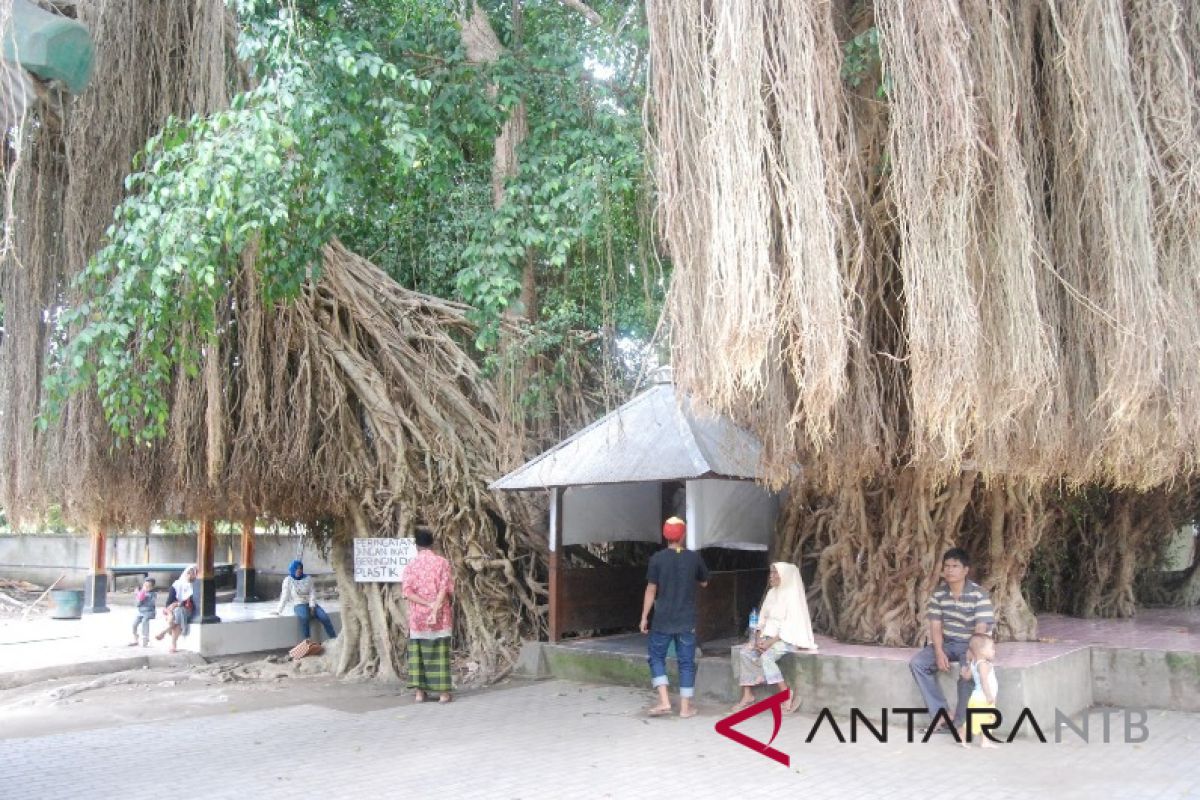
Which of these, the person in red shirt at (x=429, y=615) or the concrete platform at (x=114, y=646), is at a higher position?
the person in red shirt at (x=429, y=615)

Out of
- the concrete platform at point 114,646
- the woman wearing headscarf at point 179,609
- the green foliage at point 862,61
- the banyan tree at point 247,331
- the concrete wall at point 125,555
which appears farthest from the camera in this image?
the concrete wall at point 125,555

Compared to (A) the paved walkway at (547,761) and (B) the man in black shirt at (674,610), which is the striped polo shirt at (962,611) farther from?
(B) the man in black shirt at (674,610)

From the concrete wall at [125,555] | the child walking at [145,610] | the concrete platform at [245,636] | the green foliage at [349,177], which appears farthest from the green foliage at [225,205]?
the concrete wall at [125,555]

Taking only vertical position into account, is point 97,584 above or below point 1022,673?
below

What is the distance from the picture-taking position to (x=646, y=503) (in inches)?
450

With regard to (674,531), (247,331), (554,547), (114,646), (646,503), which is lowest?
(114,646)

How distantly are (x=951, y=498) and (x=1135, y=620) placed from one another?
168 inches

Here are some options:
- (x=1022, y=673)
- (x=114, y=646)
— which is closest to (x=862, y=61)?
(x=1022, y=673)

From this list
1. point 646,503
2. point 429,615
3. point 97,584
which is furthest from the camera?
point 97,584

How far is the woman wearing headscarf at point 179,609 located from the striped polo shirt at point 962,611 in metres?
9.64

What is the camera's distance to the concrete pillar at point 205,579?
1375cm

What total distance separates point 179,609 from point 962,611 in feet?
32.4

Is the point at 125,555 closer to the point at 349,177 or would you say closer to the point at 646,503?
the point at 646,503

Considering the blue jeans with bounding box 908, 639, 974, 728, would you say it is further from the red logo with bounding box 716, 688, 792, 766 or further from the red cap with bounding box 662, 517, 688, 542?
the red cap with bounding box 662, 517, 688, 542
